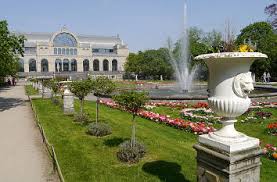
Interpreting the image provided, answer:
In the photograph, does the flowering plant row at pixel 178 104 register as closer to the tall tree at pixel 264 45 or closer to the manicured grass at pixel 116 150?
the manicured grass at pixel 116 150

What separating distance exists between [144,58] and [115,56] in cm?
3460

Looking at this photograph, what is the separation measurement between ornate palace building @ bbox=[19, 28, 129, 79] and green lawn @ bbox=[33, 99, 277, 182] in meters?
74.8

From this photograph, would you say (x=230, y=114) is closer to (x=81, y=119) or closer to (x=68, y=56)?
(x=81, y=119)

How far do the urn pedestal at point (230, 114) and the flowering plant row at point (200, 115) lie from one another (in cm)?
837

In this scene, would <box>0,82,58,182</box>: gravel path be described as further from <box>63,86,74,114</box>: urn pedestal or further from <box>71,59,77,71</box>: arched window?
<box>71,59,77,71</box>: arched window

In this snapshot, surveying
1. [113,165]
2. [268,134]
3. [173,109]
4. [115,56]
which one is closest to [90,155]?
[113,165]

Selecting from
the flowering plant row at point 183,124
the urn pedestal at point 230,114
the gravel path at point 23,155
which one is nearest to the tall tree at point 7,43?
the gravel path at point 23,155

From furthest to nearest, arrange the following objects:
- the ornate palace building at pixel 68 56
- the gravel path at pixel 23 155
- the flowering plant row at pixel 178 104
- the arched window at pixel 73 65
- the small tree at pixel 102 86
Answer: the arched window at pixel 73 65 → the ornate palace building at pixel 68 56 → the flowering plant row at pixel 178 104 → the small tree at pixel 102 86 → the gravel path at pixel 23 155

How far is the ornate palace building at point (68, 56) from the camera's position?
295 feet

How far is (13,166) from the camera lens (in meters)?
7.58

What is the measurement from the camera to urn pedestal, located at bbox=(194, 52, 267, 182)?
404cm

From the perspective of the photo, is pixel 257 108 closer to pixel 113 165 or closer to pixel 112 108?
pixel 112 108

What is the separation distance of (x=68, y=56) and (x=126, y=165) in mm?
90307

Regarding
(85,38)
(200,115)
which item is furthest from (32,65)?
(200,115)
